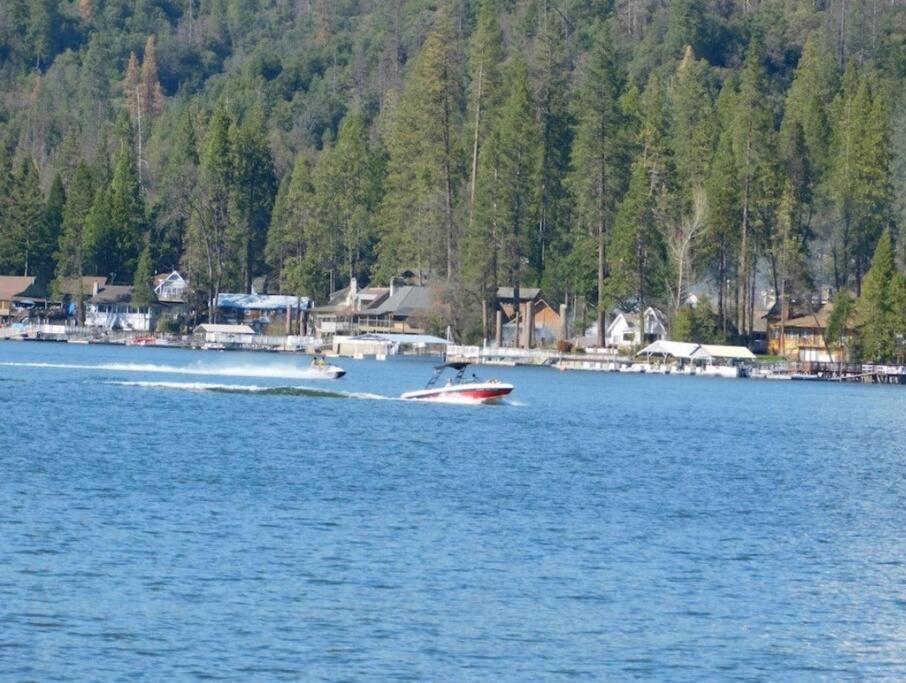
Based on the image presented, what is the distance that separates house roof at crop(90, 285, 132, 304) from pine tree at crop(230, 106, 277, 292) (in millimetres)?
9771

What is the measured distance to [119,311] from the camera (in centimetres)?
14875

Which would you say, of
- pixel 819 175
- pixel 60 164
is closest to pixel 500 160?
pixel 819 175

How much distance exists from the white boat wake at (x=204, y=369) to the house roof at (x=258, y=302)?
42395 millimetres

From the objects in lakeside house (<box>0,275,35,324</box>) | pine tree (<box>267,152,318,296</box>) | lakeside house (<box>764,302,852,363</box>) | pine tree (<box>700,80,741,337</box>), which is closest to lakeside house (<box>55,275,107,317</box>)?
lakeside house (<box>0,275,35,324</box>)

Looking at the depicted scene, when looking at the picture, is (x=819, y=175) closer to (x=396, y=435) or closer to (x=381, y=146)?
(x=381, y=146)

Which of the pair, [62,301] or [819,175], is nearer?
[819,175]

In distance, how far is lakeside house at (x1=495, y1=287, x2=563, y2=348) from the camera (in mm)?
124188

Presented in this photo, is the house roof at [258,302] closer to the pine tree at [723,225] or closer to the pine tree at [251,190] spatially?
the pine tree at [251,190]

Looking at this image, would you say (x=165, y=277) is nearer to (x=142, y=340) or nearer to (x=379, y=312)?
(x=142, y=340)

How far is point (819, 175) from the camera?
132125 mm

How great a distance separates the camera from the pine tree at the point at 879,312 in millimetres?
108938

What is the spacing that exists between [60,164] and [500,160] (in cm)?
5902

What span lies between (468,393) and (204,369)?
31.6 m

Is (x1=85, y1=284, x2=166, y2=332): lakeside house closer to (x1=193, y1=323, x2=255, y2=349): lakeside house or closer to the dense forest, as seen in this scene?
the dense forest
